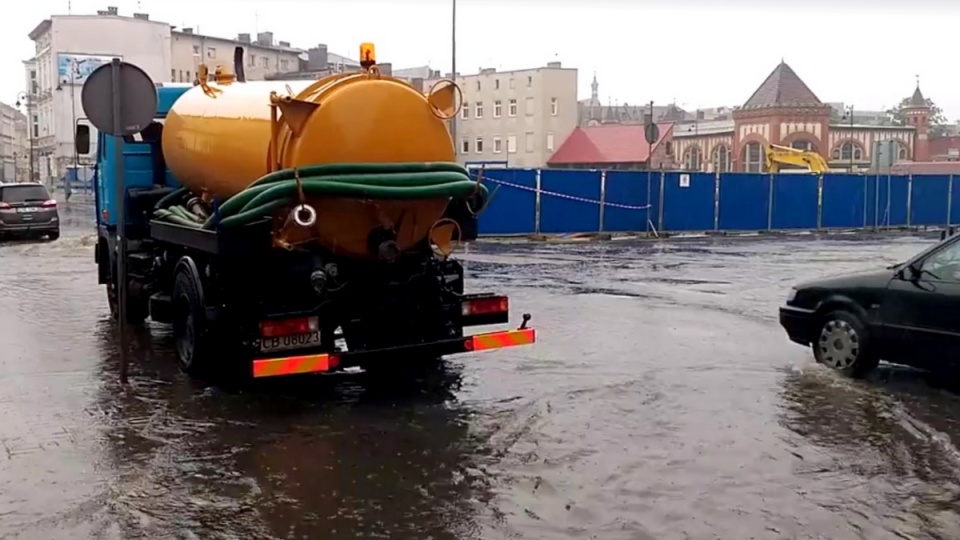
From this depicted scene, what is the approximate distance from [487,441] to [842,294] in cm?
402

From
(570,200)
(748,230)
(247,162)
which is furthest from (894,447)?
(748,230)

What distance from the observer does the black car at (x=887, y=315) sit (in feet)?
28.4

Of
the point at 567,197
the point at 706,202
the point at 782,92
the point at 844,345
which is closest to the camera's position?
the point at 844,345

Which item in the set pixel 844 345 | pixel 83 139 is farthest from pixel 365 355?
pixel 83 139

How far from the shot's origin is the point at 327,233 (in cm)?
807

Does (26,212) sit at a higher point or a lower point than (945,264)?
lower

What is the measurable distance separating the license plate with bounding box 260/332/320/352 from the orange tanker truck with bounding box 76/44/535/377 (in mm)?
11

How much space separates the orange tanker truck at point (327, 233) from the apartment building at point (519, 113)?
74.4 metres

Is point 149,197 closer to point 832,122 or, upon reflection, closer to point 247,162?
point 247,162

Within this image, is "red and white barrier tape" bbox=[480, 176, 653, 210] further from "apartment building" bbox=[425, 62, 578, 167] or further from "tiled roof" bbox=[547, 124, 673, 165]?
"apartment building" bbox=[425, 62, 578, 167]

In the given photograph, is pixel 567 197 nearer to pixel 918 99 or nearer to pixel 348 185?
pixel 348 185

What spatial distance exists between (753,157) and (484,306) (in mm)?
72699

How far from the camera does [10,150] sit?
159m

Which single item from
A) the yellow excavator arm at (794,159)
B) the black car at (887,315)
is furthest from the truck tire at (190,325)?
the yellow excavator arm at (794,159)
